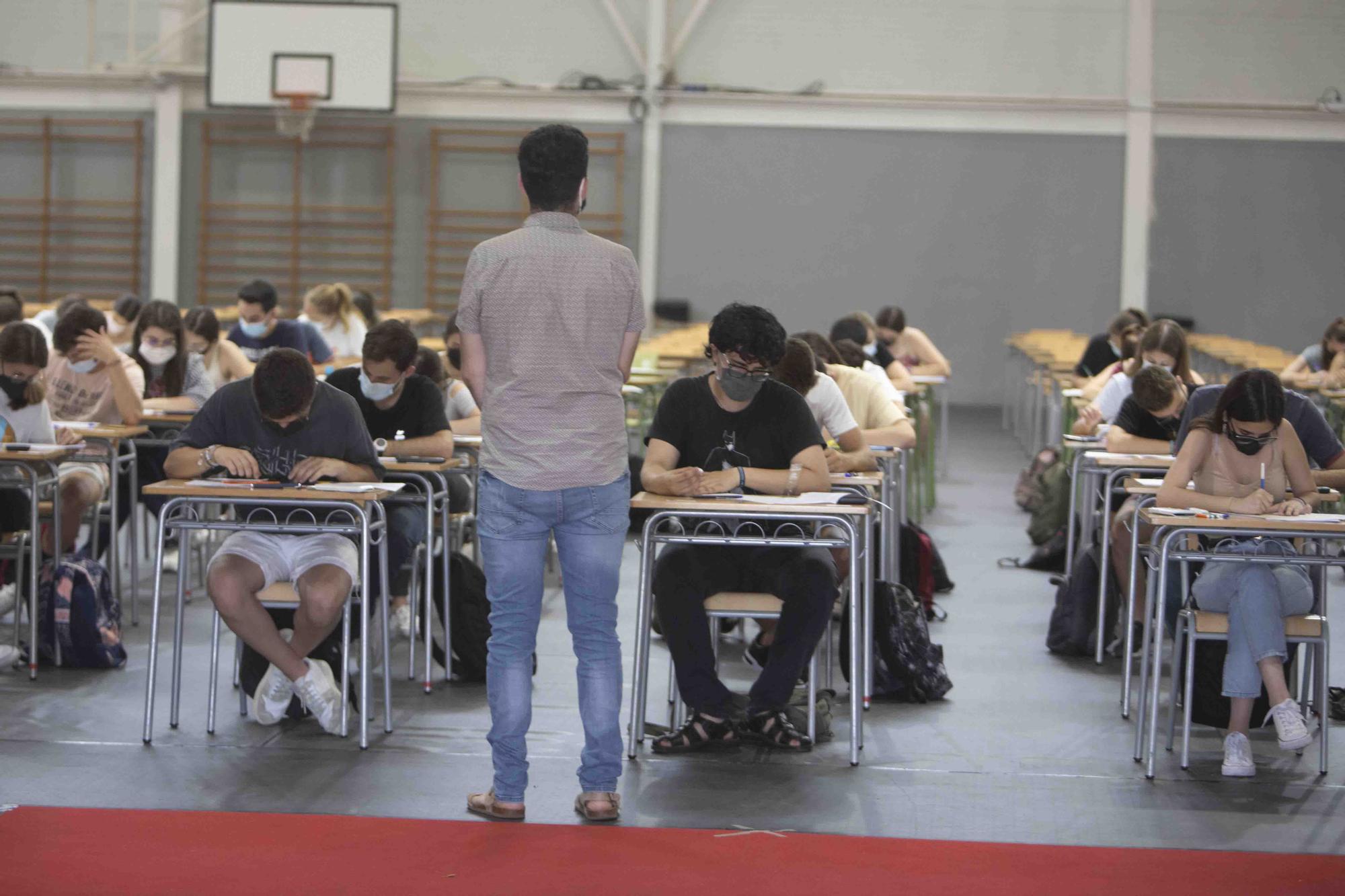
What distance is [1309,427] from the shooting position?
408cm

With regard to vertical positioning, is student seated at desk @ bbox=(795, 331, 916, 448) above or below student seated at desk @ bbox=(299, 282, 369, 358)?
below

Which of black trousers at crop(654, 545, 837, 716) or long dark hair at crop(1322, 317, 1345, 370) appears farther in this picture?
long dark hair at crop(1322, 317, 1345, 370)

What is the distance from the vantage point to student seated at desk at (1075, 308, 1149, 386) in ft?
24.8

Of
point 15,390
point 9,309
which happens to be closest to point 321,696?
point 15,390

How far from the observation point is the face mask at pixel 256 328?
7125mm

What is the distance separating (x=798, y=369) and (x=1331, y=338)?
4894mm

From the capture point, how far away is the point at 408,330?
434cm

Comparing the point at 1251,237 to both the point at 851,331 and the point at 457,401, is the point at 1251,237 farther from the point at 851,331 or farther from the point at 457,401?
the point at 457,401

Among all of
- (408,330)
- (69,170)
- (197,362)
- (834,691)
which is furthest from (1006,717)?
(69,170)

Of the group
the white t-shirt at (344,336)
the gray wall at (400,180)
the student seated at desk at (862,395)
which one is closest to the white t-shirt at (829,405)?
the student seated at desk at (862,395)

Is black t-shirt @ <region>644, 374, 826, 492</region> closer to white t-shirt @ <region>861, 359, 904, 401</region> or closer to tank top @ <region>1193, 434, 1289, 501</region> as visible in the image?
tank top @ <region>1193, 434, 1289, 501</region>

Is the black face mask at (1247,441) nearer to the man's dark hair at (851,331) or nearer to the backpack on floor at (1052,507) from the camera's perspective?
the backpack on floor at (1052,507)

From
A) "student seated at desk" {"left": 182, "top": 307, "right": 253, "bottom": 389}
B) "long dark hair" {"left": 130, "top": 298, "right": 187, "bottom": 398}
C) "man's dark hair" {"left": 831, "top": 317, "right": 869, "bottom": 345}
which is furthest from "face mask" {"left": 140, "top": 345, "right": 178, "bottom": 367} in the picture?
"man's dark hair" {"left": 831, "top": 317, "right": 869, "bottom": 345}

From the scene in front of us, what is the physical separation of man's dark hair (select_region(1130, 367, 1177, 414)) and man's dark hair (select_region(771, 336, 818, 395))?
1.20m
